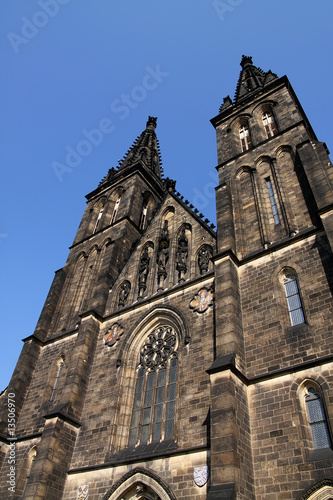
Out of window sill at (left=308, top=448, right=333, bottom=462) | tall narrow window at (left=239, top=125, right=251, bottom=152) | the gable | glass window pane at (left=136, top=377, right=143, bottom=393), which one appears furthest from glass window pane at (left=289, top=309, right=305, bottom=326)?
tall narrow window at (left=239, top=125, right=251, bottom=152)

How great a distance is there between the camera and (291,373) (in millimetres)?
9297

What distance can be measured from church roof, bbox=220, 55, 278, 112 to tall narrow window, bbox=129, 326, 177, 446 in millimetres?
13117

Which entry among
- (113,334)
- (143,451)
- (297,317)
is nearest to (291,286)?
(297,317)

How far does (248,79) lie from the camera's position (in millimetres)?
24500

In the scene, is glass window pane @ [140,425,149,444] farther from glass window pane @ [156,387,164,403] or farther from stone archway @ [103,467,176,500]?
stone archway @ [103,467,176,500]

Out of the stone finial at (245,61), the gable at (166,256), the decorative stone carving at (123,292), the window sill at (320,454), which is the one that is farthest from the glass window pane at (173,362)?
the stone finial at (245,61)

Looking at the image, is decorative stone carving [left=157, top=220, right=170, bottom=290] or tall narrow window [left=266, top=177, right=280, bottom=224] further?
decorative stone carving [left=157, top=220, right=170, bottom=290]

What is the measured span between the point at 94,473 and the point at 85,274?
10.3 meters

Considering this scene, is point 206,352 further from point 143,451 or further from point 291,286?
point 143,451

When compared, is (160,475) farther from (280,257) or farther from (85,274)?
(85,274)

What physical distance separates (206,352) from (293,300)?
2.78m

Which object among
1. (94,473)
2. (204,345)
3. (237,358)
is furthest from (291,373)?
(94,473)

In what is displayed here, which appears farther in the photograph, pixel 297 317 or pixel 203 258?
pixel 203 258

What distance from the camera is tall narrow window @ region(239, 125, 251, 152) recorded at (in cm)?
1801
